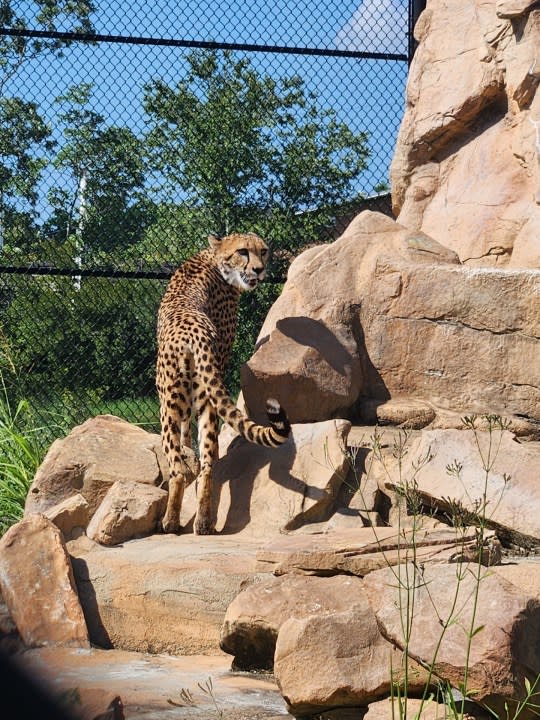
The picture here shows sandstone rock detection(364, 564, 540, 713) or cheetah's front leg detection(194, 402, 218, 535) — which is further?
cheetah's front leg detection(194, 402, 218, 535)

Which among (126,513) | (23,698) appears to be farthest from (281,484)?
(23,698)

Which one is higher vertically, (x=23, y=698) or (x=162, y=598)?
(x=23, y=698)

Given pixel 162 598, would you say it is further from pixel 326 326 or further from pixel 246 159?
pixel 246 159

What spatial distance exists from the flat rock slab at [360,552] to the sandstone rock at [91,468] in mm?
1438

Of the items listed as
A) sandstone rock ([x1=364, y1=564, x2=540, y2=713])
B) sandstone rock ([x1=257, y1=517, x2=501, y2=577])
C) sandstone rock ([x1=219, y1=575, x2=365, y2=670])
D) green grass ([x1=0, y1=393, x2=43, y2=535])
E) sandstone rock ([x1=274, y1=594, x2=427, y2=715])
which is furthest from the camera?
green grass ([x1=0, y1=393, x2=43, y2=535])

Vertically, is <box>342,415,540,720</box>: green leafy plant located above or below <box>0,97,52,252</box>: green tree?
below

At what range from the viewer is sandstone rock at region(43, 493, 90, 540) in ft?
14.9

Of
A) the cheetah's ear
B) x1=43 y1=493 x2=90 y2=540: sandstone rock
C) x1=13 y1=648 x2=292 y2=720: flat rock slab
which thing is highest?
the cheetah's ear

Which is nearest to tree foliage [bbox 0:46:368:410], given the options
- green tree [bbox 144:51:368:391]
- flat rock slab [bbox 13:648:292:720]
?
green tree [bbox 144:51:368:391]

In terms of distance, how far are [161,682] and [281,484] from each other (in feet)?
5.11

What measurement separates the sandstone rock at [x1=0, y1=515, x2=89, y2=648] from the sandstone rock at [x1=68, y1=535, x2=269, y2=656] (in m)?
0.17

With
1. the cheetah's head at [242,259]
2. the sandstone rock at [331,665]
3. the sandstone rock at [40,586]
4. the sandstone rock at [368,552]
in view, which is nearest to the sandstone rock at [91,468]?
the sandstone rock at [40,586]

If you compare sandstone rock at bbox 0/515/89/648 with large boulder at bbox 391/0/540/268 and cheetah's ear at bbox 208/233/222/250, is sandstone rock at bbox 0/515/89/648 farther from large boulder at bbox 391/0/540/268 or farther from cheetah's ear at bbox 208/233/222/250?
large boulder at bbox 391/0/540/268

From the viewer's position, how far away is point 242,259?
5.98 metres
